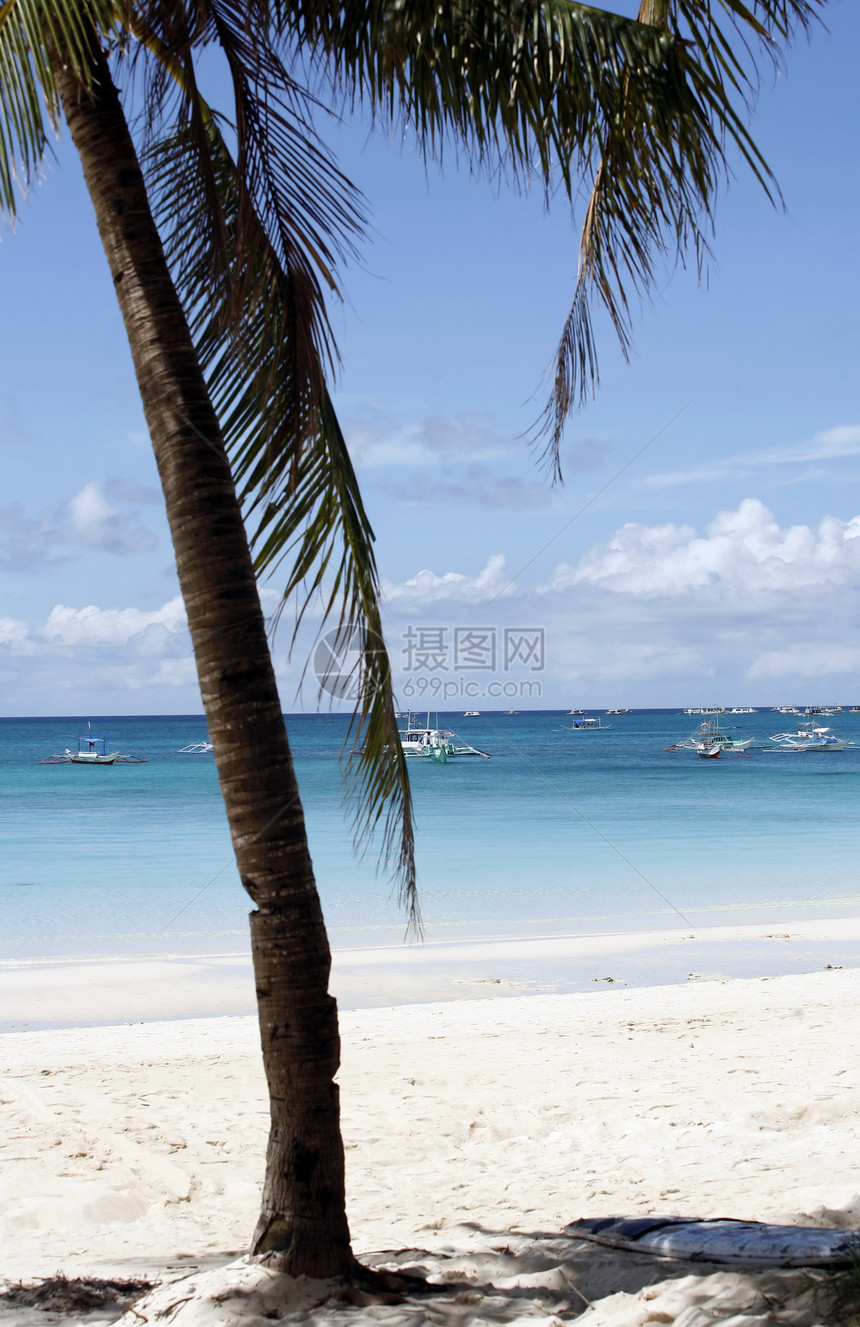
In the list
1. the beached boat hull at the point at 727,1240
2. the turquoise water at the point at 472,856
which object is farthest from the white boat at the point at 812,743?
the beached boat hull at the point at 727,1240

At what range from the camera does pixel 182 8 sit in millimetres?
3273

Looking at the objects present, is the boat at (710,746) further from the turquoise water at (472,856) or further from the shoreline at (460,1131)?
the shoreline at (460,1131)

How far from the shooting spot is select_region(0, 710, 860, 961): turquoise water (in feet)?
49.4

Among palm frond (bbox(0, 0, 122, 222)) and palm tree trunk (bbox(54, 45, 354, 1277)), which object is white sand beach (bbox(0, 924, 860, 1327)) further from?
palm frond (bbox(0, 0, 122, 222))

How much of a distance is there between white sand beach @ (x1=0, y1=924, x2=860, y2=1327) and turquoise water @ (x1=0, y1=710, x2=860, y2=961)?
2.10 m

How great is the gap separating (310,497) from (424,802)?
116 ft

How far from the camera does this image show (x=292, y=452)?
3.87 m

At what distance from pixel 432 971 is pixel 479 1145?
228 inches

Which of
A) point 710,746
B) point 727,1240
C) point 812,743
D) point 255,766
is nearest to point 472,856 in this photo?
point 727,1240

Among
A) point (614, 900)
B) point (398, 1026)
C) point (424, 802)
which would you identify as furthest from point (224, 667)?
point (424, 802)

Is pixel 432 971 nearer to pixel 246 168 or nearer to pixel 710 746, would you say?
pixel 246 168

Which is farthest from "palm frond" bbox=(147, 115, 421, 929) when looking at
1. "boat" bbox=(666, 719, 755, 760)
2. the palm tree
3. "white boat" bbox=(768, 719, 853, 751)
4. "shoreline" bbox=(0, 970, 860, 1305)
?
"white boat" bbox=(768, 719, 853, 751)

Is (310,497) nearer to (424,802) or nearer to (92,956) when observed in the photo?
(92,956)

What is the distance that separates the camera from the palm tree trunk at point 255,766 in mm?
3080
